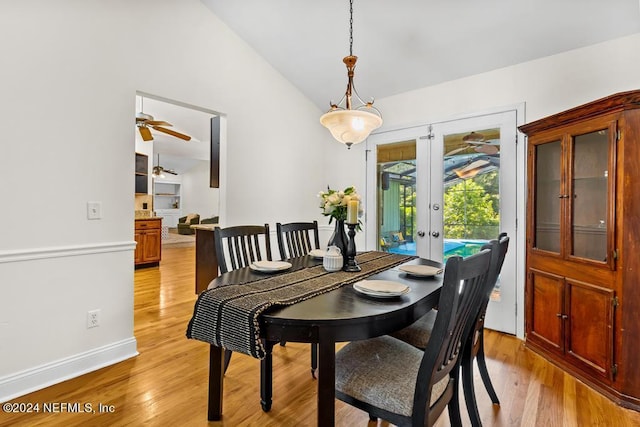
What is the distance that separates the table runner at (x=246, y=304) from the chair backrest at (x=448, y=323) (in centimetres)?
56

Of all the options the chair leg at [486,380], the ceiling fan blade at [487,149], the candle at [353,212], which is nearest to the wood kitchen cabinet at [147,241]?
the candle at [353,212]

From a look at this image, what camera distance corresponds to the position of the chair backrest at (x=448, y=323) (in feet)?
3.28

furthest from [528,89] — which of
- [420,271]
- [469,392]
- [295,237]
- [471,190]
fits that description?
[469,392]

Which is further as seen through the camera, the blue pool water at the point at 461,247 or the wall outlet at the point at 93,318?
the blue pool water at the point at 461,247

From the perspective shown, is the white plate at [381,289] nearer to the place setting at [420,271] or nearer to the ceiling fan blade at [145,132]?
the place setting at [420,271]

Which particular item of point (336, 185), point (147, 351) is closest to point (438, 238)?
point (336, 185)

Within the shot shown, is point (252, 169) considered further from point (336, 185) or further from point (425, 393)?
point (425, 393)

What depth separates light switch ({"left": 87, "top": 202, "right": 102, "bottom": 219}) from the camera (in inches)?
86.4

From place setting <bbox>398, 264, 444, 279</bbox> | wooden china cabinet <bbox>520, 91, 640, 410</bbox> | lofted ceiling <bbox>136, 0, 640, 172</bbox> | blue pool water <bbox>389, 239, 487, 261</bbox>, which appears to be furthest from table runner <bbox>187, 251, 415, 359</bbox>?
lofted ceiling <bbox>136, 0, 640, 172</bbox>

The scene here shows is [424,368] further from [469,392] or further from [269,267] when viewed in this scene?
[269,267]

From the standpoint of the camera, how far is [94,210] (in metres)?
2.22

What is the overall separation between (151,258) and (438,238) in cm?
487

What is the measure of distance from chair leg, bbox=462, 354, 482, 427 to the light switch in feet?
8.17

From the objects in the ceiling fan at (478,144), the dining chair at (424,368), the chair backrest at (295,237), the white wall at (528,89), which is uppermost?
the white wall at (528,89)
